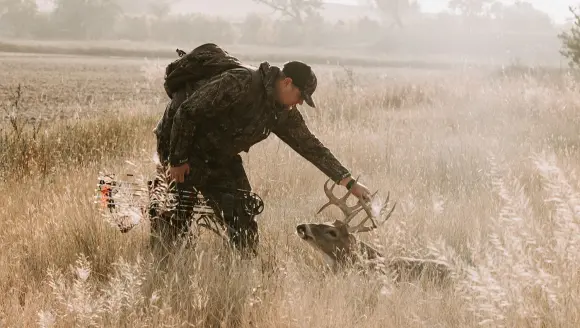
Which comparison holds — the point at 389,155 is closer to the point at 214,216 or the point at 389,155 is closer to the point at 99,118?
the point at 214,216

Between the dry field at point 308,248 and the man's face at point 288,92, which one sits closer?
the dry field at point 308,248

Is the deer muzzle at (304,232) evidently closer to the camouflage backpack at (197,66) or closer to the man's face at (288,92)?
the man's face at (288,92)

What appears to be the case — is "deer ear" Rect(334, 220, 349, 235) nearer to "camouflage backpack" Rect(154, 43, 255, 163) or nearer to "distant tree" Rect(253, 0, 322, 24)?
"camouflage backpack" Rect(154, 43, 255, 163)

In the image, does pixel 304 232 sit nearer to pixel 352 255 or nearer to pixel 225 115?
pixel 352 255

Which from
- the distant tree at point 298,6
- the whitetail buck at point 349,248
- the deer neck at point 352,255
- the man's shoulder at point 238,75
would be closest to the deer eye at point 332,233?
the whitetail buck at point 349,248

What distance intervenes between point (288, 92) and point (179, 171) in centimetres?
83

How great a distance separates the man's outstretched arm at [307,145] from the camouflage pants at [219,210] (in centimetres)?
44

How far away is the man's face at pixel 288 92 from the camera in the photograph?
3906mm

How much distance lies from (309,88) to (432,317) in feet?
4.96

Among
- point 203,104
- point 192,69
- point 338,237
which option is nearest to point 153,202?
point 203,104

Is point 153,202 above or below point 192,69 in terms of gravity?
below

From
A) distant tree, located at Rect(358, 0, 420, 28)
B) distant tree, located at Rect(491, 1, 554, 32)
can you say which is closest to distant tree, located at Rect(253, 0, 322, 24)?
distant tree, located at Rect(358, 0, 420, 28)

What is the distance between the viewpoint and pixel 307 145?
4.47 metres

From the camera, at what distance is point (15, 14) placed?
38.0m
